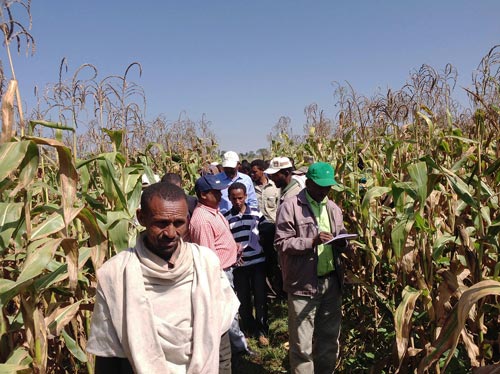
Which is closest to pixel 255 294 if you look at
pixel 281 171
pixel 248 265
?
pixel 248 265

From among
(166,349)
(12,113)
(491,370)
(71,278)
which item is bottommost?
(491,370)

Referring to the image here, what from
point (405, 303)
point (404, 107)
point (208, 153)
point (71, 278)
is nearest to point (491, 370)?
point (405, 303)

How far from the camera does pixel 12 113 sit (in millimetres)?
2100

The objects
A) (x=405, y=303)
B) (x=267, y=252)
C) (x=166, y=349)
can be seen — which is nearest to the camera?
(x=166, y=349)

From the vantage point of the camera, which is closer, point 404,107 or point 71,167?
point 71,167

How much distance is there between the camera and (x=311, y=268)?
141 inches

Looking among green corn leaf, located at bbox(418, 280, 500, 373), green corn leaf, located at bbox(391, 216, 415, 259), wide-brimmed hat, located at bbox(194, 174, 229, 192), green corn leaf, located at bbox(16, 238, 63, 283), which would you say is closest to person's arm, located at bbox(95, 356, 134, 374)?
green corn leaf, located at bbox(16, 238, 63, 283)

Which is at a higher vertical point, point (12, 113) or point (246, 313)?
point (12, 113)

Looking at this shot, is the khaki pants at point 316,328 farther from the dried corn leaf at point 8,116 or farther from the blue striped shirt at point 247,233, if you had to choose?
the dried corn leaf at point 8,116

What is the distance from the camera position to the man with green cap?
358cm

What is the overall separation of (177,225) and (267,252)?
3.62 metres

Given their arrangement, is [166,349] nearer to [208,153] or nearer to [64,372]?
[64,372]

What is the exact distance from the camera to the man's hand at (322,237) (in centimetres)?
337

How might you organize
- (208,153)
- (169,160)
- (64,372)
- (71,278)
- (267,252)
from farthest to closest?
(208,153) < (169,160) < (267,252) < (64,372) < (71,278)
